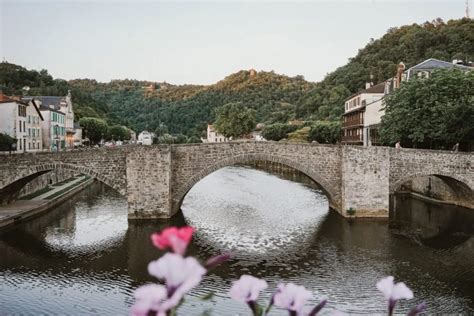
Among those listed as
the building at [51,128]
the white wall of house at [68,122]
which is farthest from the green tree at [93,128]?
the building at [51,128]

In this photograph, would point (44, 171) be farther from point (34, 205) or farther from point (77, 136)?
point (77, 136)

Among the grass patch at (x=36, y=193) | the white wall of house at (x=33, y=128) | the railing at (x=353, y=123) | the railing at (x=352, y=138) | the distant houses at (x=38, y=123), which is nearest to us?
the grass patch at (x=36, y=193)

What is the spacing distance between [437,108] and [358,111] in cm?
1934

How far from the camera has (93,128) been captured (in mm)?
73000

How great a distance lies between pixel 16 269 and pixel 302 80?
126154 mm

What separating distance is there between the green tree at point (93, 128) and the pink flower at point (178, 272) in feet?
244

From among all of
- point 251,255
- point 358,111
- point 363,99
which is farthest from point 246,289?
point 358,111

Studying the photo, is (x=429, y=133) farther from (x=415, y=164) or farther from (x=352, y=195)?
(x=352, y=195)

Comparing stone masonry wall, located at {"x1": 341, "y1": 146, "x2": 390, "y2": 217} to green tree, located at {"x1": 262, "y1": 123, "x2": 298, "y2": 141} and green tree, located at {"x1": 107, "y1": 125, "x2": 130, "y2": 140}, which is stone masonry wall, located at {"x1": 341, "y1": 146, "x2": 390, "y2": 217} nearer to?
green tree, located at {"x1": 262, "y1": 123, "x2": 298, "y2": 141}

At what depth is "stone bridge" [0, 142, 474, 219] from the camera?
28031 mm

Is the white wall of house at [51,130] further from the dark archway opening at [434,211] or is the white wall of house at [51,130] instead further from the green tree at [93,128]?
the dark archway opening at [434,211]

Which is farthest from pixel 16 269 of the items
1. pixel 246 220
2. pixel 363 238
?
pixel 363 238

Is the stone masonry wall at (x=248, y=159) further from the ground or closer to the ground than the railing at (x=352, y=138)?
closer to the ground

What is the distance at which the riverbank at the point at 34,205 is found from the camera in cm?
2648
